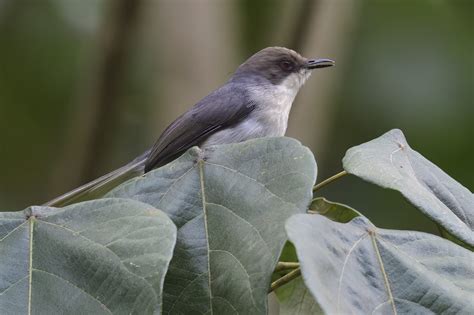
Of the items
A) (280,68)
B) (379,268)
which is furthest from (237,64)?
(379,268)

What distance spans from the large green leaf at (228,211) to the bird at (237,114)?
71.4 inches

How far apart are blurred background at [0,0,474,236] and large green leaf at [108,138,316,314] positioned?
3.61 m

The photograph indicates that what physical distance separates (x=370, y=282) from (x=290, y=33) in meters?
3.76

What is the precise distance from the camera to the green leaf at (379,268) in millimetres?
1802

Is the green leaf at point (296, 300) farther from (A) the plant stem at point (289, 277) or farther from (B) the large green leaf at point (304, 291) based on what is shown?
(A) the plant stem at point (289, 277)

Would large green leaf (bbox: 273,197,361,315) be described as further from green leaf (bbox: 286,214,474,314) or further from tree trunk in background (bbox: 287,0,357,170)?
tree trunk in background (bbox: 287,0,357,170)

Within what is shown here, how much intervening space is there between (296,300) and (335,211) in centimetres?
30

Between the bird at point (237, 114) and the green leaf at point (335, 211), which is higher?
the green leaf at point (335, 211)

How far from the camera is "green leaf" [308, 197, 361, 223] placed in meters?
2.43

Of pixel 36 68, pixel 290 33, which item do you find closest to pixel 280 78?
pixel 290 33

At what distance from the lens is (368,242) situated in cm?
210

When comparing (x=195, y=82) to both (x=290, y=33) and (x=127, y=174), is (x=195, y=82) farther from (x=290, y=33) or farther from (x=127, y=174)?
(x=127, y=174)

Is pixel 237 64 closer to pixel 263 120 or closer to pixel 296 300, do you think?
pixel 263 120

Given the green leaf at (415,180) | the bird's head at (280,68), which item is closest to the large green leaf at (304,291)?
the green leaf at (415,180)
